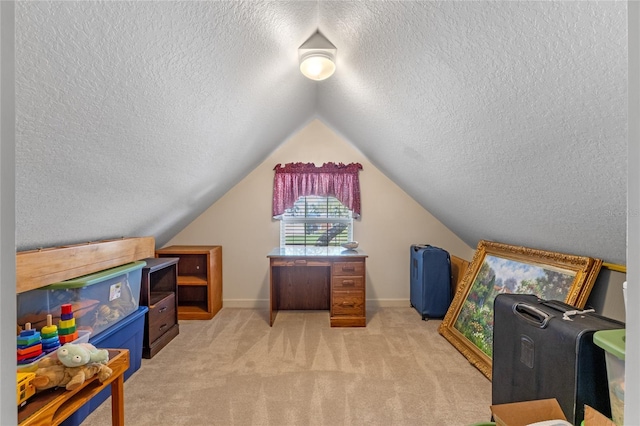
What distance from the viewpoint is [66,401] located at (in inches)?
51.3

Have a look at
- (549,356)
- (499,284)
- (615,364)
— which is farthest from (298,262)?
(615,364)

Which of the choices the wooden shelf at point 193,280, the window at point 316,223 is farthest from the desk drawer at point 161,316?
the window at point 316,223

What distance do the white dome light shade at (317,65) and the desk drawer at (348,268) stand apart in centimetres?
191

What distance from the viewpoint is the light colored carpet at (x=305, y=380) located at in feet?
5.89

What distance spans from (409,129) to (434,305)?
85.1 inches

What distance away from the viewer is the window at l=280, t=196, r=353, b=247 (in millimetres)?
4000

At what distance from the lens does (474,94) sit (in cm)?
142

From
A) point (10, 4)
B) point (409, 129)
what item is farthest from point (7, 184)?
point (409, 129)

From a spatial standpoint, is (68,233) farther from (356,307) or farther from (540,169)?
(540,169)

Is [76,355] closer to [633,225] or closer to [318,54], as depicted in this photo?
[633,225]

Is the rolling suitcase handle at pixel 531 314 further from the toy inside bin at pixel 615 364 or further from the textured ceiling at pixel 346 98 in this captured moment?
the textured ceiling at pixel 346 98

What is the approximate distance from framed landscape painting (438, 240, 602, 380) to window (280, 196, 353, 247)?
1.59 metres

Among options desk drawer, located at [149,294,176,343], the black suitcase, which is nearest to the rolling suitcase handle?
the black suitcase

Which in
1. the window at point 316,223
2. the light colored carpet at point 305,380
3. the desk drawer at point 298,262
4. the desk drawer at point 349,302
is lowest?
the light colored carpet at point 305,380
